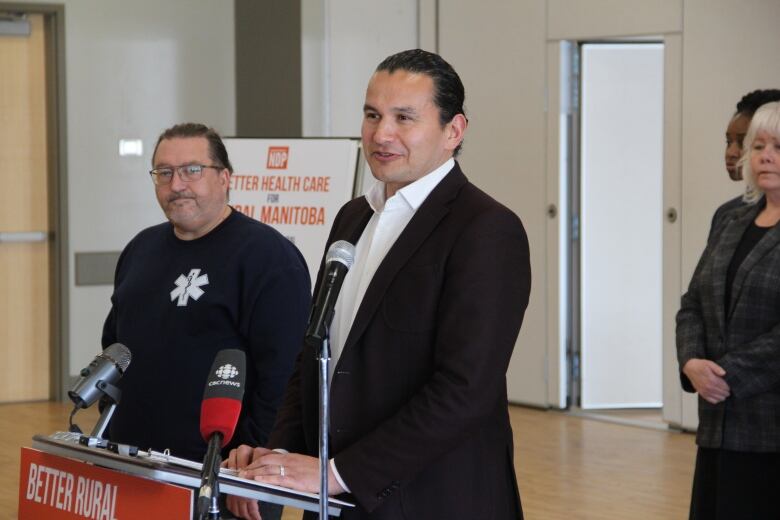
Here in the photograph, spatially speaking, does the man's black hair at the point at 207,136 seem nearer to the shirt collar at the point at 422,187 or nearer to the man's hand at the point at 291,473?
the shirt collar at the point at 422,187

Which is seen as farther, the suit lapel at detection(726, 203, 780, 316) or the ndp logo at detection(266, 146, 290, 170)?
the ndp logo at detection(266, 146, 290, 170)

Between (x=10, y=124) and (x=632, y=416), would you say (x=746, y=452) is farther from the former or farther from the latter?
(x=10, y=124)

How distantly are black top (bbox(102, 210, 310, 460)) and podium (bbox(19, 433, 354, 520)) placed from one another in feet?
2.55

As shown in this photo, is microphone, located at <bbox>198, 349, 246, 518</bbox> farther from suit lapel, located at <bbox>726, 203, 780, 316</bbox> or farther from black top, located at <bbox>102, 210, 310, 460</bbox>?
suit lapel, located at <bbox>726, 203, 780, 316</bbox>

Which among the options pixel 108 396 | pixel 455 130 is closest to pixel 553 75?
pixel 455 130

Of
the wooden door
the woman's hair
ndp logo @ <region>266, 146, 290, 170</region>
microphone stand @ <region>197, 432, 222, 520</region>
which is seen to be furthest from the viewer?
the wooden door

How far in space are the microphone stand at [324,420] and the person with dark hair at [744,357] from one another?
65.0 inches

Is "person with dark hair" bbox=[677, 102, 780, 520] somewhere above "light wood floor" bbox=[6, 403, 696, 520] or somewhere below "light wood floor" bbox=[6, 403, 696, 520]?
above

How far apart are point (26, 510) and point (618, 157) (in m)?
6.15

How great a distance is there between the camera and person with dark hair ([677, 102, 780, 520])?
328cm

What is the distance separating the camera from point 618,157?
7949 millimetres

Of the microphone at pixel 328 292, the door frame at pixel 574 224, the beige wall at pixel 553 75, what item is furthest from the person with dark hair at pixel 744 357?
the door frame at pixel 574 224

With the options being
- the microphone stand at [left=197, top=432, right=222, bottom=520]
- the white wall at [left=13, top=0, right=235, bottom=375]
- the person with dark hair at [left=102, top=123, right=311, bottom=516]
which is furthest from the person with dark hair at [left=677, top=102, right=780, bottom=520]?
the white wall at [left=13, top=0, right=235, bottom=375]

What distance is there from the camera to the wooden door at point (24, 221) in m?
8.44
